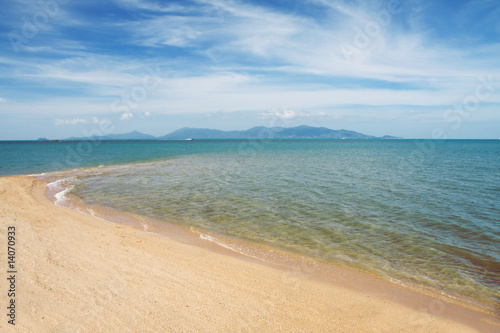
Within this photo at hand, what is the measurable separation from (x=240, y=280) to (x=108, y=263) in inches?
144

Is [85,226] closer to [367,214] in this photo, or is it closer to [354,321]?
[354,321]

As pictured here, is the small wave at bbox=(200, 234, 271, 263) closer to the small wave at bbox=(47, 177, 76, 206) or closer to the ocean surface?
the ocean surface

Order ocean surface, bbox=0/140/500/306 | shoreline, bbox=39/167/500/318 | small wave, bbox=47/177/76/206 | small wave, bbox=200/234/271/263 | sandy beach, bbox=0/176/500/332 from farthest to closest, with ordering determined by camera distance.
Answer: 1. small wave, bbox=47/177/76/206
2. small wave, bbox=200/234/271/263
3. ocean surface, bbox=0/140/500/306
4. shoreline, bbox=39/167/500/318
5. sandy beach, bbox=0/176/500/332

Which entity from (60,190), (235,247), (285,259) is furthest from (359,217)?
(60,190)

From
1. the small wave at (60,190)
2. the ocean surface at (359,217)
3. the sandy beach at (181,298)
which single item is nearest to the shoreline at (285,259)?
the ocean surface at (359,217)

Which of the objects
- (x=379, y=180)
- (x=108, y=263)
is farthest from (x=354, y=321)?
(x=379, y=180)

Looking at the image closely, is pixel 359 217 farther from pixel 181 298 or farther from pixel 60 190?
pixel 60 190

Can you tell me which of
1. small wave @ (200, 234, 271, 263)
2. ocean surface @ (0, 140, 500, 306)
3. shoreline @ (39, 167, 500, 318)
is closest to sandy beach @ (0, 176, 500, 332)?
shoreline @ (39, 167, 500, 318)

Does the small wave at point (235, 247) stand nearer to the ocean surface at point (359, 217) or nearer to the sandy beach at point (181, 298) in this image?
the sandy beach at point (181, 298)

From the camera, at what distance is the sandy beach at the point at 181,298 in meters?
5.57

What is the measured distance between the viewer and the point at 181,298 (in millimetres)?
6391

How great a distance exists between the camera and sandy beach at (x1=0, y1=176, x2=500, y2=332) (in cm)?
557

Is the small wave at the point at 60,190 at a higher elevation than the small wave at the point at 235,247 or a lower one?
higher

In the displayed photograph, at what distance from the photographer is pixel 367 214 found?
1491 cm
